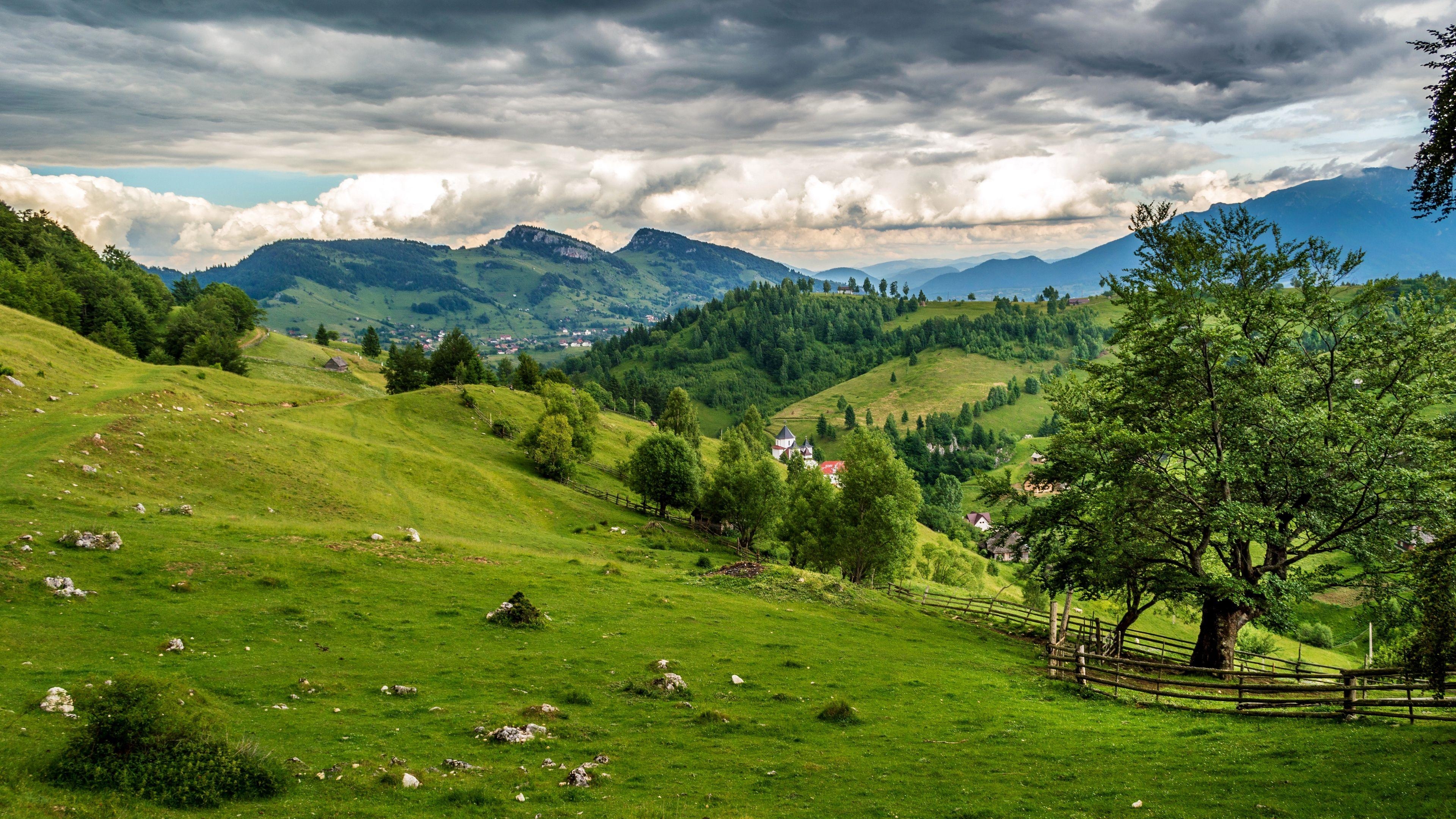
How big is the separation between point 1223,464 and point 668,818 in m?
26.1

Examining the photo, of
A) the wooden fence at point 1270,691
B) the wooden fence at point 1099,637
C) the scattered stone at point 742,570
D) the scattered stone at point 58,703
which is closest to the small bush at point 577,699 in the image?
the scattered stone at point 58,703

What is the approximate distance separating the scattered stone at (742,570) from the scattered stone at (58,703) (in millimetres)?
35069

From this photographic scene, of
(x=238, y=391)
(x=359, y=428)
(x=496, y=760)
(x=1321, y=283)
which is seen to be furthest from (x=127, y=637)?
(x=238, y=391)

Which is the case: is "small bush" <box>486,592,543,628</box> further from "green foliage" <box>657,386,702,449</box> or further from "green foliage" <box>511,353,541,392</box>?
"green foliage" <box>511,353,541,392</box>

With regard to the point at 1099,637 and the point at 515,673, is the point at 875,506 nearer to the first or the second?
the point at 1099,637

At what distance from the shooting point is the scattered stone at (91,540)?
27.1m

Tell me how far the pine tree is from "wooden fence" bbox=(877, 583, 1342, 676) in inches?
6437

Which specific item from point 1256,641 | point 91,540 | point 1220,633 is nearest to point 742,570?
point 1220,633

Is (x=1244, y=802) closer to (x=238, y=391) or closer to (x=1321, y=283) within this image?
(x=1321, y=283)

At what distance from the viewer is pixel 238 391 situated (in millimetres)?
78562

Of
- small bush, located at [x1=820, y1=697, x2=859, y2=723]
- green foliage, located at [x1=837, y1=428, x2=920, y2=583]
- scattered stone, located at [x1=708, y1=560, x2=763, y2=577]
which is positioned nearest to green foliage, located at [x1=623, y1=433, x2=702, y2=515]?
green foliage, located at [x1=837, y1=428, x2=920, y2=583]

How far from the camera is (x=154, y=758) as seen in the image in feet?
41.6

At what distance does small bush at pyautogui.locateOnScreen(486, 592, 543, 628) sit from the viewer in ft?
96.6

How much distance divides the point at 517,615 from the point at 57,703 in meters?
15.9
